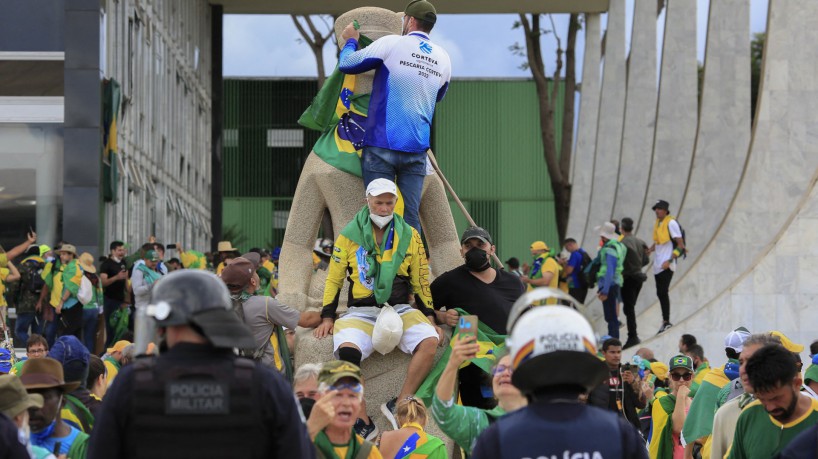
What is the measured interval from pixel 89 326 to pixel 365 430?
1027 centimetres

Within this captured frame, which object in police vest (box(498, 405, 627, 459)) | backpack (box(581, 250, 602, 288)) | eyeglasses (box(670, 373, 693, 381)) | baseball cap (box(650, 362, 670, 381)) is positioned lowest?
baseball cap (box(650, 362, 670, 381))

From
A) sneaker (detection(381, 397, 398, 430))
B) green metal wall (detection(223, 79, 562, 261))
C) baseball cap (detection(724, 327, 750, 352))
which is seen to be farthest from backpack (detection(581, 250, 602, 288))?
green metal wall (detection(223, 79, 562, 261))

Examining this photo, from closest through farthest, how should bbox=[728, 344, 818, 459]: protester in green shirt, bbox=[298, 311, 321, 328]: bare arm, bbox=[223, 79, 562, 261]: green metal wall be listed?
1. bbox=[728, 344, 818, 459]: protester in green shirt
2. bbox=[298, 311, 321, 328]: bare arm
3. bbox=[223, 79, 562, 261]: green metal wall

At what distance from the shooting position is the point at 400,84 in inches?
478

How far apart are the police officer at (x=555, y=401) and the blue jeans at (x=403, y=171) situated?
7.40 m

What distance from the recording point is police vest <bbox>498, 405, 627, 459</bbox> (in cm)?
470

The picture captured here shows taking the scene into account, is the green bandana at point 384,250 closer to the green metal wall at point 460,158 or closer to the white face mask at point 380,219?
the white face mask at point 380,219

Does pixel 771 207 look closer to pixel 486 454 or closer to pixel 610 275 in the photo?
pixel 610 275

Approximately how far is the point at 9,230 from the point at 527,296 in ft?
71.6

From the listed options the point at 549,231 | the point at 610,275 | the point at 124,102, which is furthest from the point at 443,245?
the point at 549,231

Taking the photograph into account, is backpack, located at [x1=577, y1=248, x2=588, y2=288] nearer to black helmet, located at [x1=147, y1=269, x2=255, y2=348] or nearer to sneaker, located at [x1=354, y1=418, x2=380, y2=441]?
sneaker, located at [x1=354, y1=418, x2=380, y2=441]

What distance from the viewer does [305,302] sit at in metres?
12.7

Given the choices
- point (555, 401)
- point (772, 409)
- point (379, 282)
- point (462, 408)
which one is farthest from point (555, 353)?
point (379, 282)

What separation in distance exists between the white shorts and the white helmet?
20.6 ft
